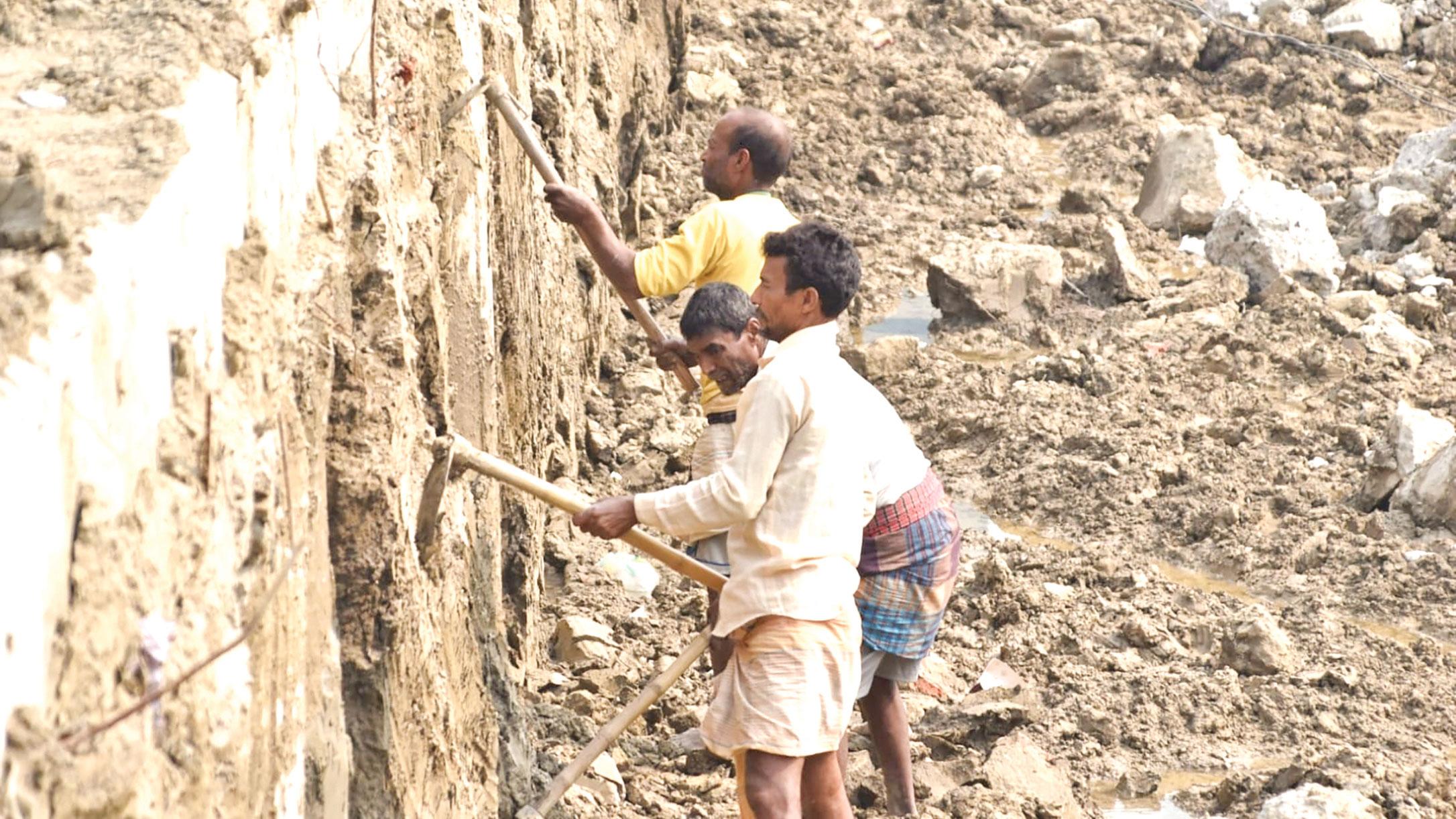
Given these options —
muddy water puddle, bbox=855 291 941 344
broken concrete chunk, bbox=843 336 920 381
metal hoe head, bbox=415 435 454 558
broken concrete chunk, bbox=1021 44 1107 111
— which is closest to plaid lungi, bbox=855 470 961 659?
metal hoe head, bbox=415 435 454 558

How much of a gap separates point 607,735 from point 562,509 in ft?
1.66

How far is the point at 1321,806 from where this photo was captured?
412cm

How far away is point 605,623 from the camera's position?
210 inches

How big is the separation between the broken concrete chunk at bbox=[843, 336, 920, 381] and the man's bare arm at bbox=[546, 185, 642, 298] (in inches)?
156

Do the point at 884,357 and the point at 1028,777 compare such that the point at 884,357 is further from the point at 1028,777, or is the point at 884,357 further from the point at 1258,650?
the point at 1028,777

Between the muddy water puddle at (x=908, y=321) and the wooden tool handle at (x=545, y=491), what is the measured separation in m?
5.23

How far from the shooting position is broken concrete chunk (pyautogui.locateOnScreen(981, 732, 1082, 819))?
438cm

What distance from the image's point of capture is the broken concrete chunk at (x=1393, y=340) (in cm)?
782

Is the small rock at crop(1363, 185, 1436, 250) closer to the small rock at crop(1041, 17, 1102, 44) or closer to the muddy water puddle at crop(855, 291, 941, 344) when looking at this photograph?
the muddy water puddle at crop(855, 291, 941, 344)

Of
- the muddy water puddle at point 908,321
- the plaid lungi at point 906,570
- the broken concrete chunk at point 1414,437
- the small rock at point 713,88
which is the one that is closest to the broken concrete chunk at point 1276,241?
the muddy water puddle at point 908,321

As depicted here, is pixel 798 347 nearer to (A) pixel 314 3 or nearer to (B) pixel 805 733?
(B) pixel 805 733

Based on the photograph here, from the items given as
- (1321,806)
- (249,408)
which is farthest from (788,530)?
(1321,806)

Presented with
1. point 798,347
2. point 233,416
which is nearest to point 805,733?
point 798,347

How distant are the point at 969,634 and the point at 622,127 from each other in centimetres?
351
